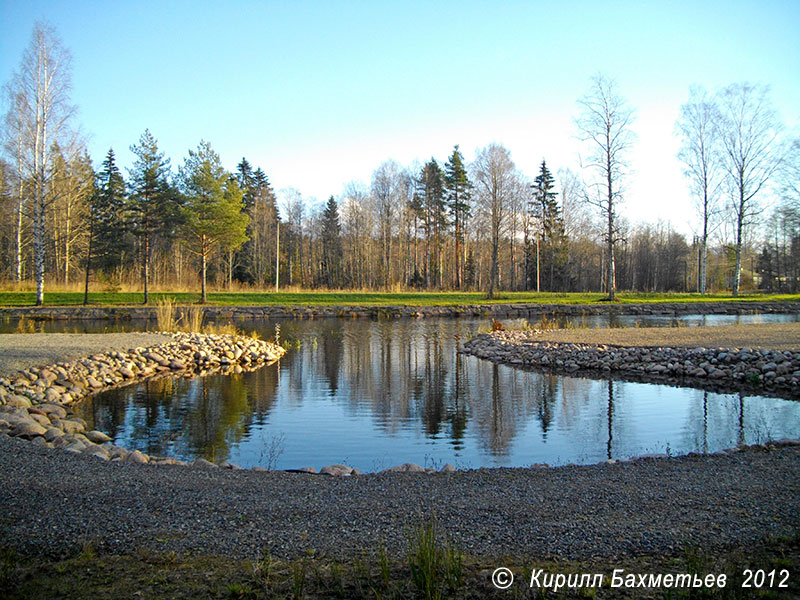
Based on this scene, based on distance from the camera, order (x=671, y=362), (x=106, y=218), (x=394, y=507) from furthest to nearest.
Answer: (x=106, y=218) → (x=671, y=362) → (x=394, y=507)

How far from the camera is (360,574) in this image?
3.21 meters

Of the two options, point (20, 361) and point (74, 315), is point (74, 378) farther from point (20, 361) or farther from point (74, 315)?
point (74, 315)

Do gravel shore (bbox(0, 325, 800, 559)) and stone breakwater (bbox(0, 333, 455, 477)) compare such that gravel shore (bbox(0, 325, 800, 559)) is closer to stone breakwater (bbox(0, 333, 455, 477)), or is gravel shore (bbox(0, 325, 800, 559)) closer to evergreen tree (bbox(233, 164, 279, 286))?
stone breakwater (bbox(0, 333, 455, 477))

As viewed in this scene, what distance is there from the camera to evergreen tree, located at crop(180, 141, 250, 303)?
3241 centimetres

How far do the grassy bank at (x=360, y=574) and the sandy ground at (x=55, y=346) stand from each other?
9541mm

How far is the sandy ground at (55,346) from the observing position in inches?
472

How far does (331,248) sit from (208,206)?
2592cm

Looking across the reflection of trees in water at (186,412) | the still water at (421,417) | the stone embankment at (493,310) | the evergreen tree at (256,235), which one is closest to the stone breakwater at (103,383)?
the reflection of trees in water at (186,412)

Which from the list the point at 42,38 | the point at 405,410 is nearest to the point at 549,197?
the point at 42,38

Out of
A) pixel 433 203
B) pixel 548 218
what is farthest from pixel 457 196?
pixel 548 218

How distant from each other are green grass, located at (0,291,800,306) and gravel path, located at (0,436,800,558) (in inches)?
1035

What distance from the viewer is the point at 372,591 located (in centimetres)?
300

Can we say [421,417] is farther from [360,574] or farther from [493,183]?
[493,183]

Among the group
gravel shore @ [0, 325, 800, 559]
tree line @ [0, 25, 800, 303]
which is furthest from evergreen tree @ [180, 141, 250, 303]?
gravel shore @ [0, 325, 800, 559]
